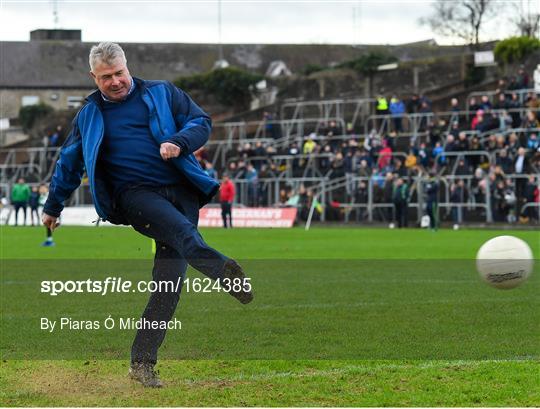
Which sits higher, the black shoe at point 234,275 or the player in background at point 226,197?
the black shoe at point 234,275

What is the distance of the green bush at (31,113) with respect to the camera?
76.2 metres

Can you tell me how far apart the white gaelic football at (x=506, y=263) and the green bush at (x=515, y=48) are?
41.9 m

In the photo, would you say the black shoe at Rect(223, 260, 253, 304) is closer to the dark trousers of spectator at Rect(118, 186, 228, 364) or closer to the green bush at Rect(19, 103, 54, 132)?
the dark trousers of spectator at Rect(118, 186, 228, 364)

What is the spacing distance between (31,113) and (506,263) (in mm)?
68184

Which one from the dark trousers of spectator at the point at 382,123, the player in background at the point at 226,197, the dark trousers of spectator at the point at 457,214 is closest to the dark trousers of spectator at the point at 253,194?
the player in background at the point at 226,197

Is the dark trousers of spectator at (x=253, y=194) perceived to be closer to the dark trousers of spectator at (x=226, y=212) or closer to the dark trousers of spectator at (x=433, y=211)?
the dark trousers of spectator at (x=226, y=212)

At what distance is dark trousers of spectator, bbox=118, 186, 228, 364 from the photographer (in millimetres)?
7715

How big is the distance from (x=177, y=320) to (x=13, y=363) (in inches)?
124

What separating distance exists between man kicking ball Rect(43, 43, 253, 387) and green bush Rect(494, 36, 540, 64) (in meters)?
45.5

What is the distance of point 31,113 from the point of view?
76.4 meters

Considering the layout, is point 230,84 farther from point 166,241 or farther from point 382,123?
point 166,241

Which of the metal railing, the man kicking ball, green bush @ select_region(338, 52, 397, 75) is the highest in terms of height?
green bush @ select_region(338, 52, 397, 75)

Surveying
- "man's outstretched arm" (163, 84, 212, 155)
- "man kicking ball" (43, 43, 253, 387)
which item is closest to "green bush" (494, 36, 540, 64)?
"man's outstretched arm" (163, 84, 212, 155)

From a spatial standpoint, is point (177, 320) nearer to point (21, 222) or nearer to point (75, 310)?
point (75, 310)
